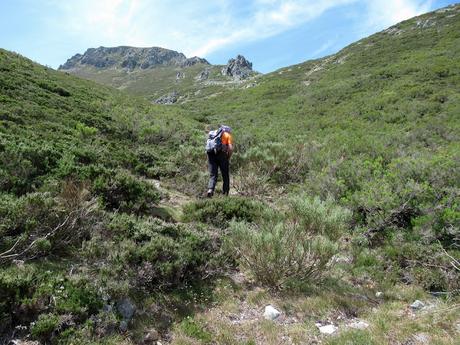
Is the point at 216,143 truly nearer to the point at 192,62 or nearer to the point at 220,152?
the point at 220,152

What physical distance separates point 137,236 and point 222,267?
47.6 inches

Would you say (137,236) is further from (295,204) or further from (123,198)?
(295,204)

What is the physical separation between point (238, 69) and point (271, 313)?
97.3 meters

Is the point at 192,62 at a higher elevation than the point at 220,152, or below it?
higher

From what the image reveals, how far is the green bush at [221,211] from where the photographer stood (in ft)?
Result: 20.6

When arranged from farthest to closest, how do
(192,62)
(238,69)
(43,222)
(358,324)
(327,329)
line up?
(192,62), (238,69), (43,222), (358,324), (327,329)

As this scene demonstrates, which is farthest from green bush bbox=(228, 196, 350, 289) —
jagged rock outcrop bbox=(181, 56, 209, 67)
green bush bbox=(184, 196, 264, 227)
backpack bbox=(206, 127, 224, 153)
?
jagged rock outcrop bbox=(181, 56, 209, 67)

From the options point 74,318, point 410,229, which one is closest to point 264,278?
point 74,318

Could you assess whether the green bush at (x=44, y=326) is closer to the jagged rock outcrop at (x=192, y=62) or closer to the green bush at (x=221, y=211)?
the green bush at (x=221, y=211)

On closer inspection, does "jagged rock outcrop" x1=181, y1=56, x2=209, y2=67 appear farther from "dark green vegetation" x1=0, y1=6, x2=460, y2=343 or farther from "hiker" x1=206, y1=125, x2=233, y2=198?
"hiker" x1=206, y1=125, x2=233, y2=198

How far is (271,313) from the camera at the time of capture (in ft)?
13.8

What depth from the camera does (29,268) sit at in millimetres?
3773

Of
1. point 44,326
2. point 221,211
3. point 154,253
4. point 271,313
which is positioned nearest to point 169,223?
point 221,211

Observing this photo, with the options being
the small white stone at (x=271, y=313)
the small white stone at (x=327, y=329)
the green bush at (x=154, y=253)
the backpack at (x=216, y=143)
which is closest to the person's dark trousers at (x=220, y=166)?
the backpack at (x=216, y=143)
